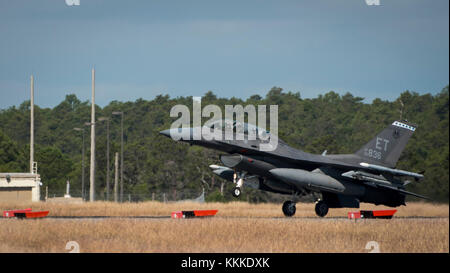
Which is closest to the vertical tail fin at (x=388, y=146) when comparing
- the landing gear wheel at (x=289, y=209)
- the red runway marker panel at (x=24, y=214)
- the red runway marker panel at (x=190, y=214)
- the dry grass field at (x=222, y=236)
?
the landing gear wheel at (x=289, y=209)


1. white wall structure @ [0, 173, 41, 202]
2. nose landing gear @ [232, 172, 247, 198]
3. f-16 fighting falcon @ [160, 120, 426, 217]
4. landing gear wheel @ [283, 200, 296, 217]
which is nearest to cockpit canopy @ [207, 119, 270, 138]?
f-16 fighting falcon @ [160, 120, 426, 217]

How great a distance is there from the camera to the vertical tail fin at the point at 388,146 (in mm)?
30609

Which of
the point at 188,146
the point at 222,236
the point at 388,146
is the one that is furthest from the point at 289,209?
the point at 188,146

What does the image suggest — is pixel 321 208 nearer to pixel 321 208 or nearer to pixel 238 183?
pixel 321 208

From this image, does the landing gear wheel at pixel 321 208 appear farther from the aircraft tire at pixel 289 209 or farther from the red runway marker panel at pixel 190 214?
the red runway marker panel at pixel 190 214

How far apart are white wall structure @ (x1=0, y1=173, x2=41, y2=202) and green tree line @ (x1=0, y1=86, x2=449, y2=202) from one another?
5.92 meters

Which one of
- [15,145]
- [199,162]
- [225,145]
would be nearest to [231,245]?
[225,145]

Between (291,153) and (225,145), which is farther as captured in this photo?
(291,153)

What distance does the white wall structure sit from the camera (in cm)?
4316

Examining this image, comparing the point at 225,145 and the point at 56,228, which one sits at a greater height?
the point at 225,145

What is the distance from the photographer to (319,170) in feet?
93.8

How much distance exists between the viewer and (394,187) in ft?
95.2
